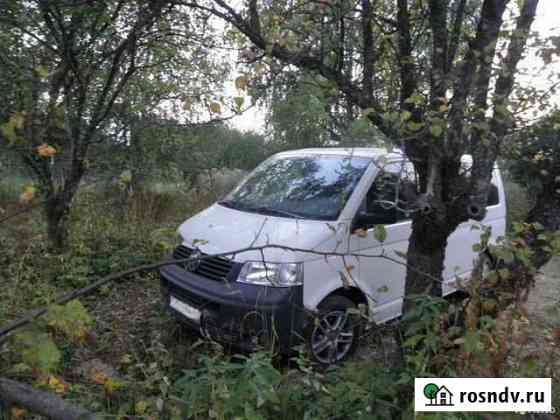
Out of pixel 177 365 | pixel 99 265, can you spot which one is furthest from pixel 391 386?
pixel 99 265

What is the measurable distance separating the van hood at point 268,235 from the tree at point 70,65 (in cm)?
146

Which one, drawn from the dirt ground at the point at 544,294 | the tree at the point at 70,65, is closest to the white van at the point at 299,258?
the tree at the point at 70,65

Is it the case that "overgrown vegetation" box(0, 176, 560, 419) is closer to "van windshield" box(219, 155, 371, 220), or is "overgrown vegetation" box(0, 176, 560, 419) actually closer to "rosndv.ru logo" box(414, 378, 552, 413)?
"rosndv.ru logo" box(414, 378, 552, 413)

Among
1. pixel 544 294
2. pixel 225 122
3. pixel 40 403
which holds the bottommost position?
pixel 544 294

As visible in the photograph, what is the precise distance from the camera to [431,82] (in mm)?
2623

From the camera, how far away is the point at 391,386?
207 centimetres

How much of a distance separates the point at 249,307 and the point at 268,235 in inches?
22.4

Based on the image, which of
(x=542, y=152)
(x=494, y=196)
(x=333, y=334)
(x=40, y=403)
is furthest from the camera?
(x=494, y=196)

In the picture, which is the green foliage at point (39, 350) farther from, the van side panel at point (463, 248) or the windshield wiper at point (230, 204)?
the van side panel at point (463, 248)

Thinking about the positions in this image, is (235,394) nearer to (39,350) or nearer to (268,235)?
(39,350)

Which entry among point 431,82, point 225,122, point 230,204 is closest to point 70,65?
point 225,122

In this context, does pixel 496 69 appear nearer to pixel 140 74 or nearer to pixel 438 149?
pixel 438 149

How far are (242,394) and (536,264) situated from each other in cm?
243

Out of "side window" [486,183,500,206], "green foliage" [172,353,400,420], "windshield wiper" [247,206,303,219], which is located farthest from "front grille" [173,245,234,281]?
"side window" [486,183,500,206]
